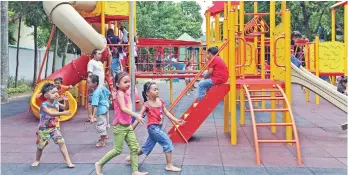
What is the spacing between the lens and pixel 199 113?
7.79 m

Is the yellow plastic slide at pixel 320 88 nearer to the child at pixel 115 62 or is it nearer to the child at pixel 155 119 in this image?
A: the child at pixel 155 119

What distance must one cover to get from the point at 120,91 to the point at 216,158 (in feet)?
6.22

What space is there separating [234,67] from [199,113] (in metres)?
1.07

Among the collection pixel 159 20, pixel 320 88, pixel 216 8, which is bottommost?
pixel 320 88

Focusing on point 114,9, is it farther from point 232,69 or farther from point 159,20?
point 159,20

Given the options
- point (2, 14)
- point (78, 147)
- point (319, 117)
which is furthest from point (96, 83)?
point (2, 14)

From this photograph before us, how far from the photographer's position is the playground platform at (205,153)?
5.64 m

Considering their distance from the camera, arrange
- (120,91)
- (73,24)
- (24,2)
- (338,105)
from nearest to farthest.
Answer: (120,91), (338,105), (73,24), (24,2)

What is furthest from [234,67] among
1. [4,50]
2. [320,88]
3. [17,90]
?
[17,90]

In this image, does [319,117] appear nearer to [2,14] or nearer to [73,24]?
[73,24]

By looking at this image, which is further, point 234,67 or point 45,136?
point 234,67

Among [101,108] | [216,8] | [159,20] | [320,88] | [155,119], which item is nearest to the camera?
[155,119]

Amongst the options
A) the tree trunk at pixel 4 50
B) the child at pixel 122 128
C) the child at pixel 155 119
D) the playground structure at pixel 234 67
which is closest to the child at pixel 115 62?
the playground structure at pixel 234 67

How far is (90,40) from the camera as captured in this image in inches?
413
